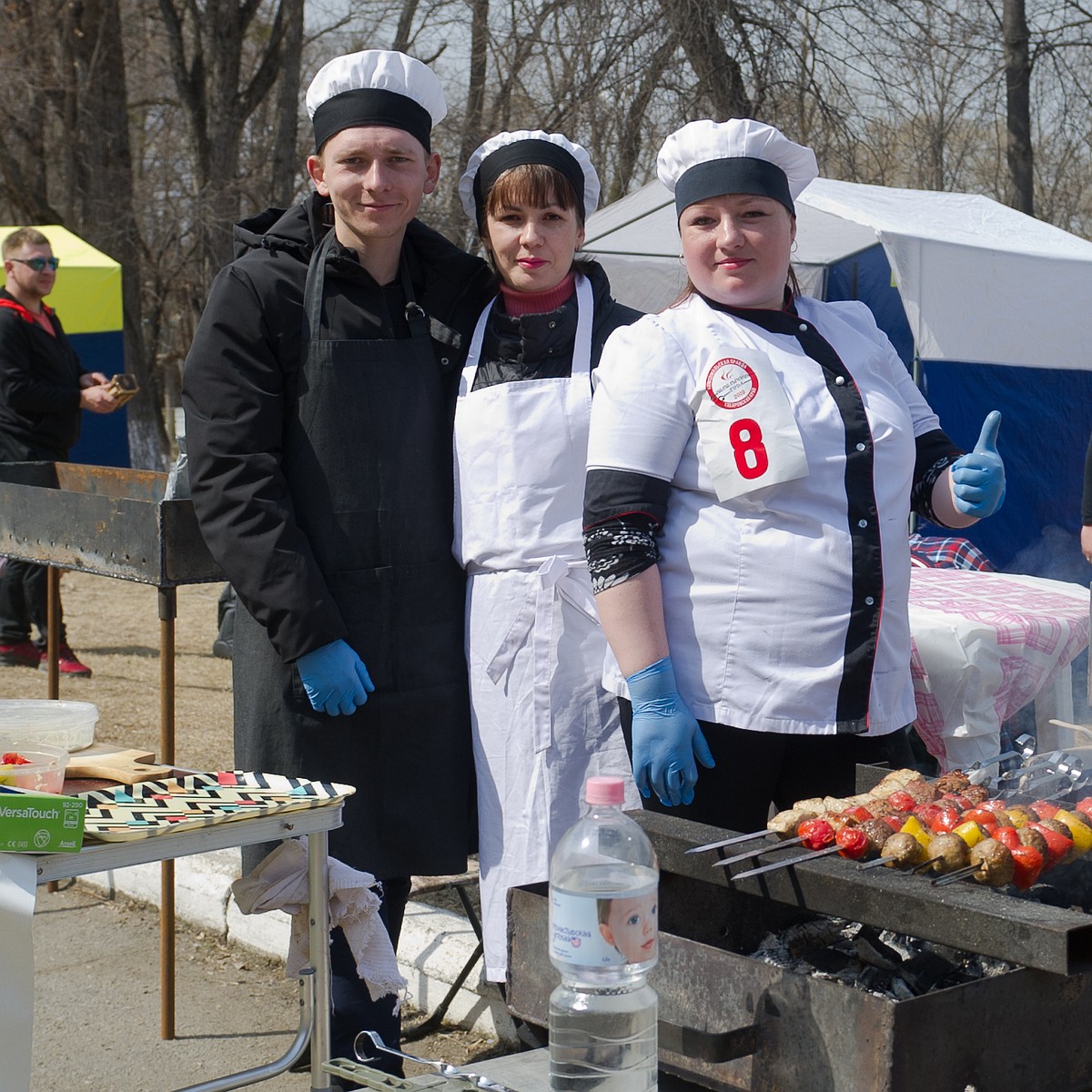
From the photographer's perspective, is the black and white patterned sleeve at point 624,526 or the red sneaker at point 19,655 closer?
the black and white patterned sleeve at point 624,526

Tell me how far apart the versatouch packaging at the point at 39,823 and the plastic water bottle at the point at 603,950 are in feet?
2.22

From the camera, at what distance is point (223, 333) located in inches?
98.7

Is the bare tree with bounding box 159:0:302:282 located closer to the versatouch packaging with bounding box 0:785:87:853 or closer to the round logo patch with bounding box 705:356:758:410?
the round logo patch with bounding box 705:356:758:410

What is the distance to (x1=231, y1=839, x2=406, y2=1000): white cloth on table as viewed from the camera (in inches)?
94.0

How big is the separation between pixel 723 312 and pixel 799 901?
40.2 inches

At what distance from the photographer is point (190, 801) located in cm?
216

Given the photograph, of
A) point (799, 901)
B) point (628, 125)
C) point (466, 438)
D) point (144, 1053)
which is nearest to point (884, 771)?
point (799, 901)

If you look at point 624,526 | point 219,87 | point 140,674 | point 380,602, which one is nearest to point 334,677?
point 380,602

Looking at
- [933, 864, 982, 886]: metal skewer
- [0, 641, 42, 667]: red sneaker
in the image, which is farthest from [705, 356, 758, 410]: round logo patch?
[0, 641, 42, 667]: red sneaker

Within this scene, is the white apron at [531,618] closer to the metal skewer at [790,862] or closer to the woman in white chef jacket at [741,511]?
the woman in white chef jacket at [741,511]

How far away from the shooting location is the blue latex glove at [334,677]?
248 centimetres

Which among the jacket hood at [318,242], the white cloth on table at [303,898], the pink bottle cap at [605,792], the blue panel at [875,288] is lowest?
the white cloth on table at [303,898]

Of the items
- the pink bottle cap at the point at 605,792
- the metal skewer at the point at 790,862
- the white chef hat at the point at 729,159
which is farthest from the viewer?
the white chef hat at the point at 729,159

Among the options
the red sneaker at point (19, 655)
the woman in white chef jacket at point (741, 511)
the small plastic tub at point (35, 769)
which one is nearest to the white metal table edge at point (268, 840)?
the small plastic tub at point (35, 769)
